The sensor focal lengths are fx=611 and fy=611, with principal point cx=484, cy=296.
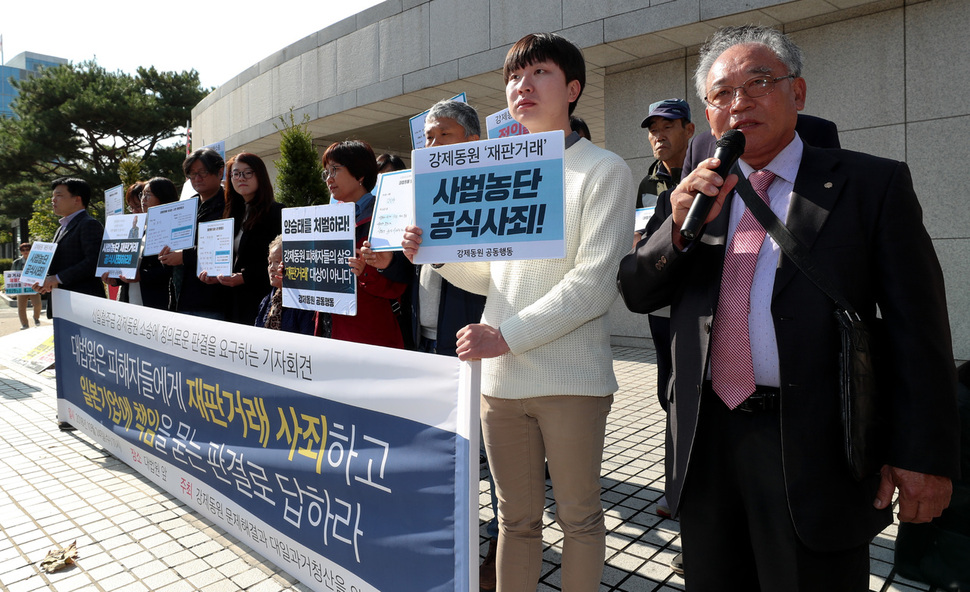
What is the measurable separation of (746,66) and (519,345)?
993mm

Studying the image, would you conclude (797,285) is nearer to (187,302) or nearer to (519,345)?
(519,345)

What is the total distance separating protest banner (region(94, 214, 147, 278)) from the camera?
4.96m

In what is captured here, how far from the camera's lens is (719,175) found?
141cm

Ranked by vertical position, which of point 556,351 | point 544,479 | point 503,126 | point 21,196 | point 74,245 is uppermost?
point 21,196

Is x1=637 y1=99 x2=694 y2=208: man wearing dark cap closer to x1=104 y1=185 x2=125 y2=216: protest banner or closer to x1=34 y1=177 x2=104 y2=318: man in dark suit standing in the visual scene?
x1=104 y1=185 x2=125 y2=216: protest banner

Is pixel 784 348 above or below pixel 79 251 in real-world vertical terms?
below

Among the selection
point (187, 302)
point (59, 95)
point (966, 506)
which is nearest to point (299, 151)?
point (187, 302)

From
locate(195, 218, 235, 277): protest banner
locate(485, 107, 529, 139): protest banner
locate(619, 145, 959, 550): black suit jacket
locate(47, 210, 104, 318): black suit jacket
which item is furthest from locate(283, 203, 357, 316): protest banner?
locate(47, 210, 104, 318): black suit jacket

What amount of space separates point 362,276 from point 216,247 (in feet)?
5.33

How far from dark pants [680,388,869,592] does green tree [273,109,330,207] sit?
1224cm

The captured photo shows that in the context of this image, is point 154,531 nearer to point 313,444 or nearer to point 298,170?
point 313,444

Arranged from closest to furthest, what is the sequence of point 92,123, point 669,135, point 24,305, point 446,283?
point 446,283 → point 669,135 → point 24,305 → point 92,123

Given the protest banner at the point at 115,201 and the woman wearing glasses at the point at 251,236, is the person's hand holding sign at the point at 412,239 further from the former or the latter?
the protest banner at the point at 115,201

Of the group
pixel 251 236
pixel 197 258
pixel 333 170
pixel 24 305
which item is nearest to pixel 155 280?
pixel 197 258
